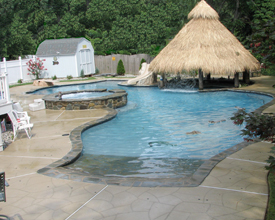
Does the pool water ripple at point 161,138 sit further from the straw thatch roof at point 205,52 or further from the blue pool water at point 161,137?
the straw thatch roof at point 205,52

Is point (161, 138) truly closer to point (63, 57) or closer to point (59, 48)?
point (63, 57)

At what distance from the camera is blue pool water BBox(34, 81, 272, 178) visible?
25.2ft

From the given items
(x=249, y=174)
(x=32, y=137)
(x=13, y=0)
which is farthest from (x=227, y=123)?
(x=13, y=0)

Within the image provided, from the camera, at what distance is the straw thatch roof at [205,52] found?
1858 cm

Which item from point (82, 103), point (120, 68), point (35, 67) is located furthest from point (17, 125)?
point (120, 68)

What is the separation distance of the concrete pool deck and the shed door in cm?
2301

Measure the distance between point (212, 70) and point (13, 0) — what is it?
34332mm

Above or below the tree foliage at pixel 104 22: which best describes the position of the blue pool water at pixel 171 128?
below

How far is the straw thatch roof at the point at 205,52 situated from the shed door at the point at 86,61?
425 inches

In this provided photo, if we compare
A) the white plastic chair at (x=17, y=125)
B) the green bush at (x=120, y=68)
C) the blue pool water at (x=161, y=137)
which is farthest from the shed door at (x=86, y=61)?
the white plastic chair at (x=17, y=125)

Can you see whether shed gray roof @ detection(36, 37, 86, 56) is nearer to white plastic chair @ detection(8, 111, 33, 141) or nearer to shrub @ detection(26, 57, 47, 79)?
shrub @ detection(26, 57, 47, 79)

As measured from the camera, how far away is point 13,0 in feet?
139

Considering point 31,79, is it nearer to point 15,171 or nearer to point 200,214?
point 15,171

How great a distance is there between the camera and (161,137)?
33.7 ft
